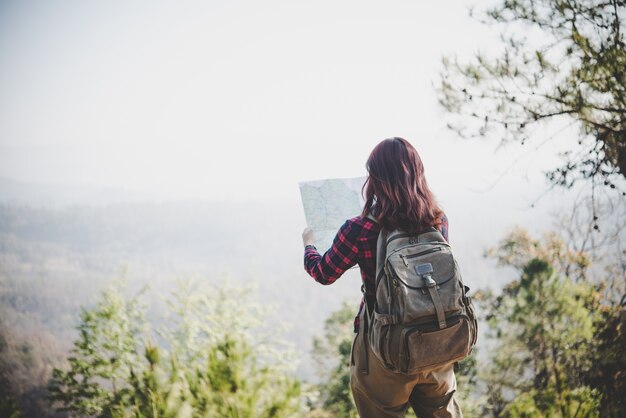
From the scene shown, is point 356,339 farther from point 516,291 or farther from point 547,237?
point 547,237

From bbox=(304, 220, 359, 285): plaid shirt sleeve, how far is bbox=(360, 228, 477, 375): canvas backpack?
11 centimetres

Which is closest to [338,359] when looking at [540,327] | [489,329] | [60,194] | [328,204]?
[489,329]

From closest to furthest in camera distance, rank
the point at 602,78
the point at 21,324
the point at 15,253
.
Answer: the point at 602,78 < the point at 21,324 < the point at 15,253

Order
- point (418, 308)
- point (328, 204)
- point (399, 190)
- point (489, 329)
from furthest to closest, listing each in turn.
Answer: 1. point (489, 329)
2. point (328, 204)
3. point (399, 190)
4. point (418, 308)

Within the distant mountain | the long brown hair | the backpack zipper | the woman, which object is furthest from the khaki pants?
the distant mountain

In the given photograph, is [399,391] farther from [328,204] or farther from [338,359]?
[338,359]

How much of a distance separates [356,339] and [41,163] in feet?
799

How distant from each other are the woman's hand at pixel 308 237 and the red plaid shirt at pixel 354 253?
0.22 meters

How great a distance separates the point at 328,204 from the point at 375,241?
513mm

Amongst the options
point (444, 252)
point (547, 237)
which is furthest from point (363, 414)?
point (547, 237)

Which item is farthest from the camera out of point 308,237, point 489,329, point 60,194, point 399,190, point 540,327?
point 60,194

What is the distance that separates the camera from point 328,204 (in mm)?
1705

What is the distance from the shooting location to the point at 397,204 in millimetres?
1190

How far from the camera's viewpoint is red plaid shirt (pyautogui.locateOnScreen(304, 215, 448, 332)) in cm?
124
